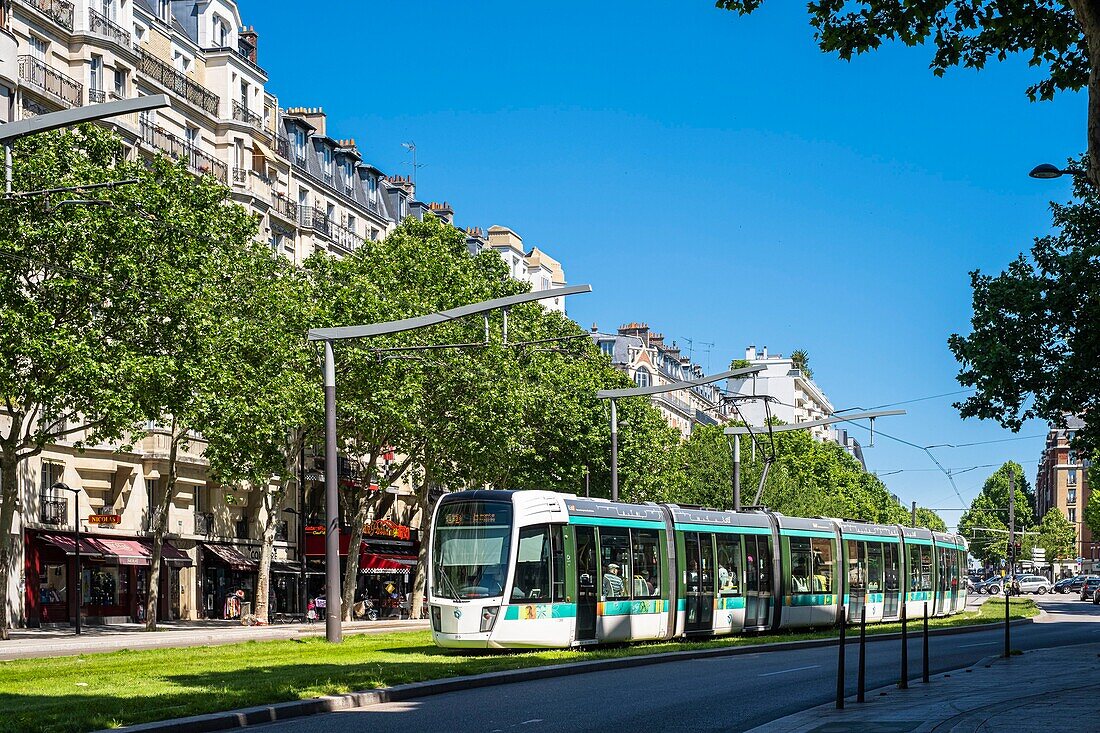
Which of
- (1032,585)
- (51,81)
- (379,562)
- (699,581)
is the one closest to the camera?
(699,581)

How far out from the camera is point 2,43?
151 ft

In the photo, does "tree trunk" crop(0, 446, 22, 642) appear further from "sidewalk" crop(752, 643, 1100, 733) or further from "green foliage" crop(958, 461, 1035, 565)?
"green foliage" crop(958, 461, 1035, 565)

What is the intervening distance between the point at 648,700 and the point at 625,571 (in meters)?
11.7

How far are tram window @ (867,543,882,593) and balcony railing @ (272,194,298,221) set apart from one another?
33.2 meters

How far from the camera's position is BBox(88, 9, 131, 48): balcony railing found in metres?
51.3

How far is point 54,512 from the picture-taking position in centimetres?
4884

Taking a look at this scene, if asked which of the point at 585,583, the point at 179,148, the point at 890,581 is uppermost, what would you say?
the point at 179,148

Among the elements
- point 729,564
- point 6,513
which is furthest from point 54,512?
point 729,564

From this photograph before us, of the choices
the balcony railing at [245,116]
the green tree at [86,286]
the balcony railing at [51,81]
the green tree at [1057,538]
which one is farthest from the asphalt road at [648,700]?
the green tree at [1057,538]

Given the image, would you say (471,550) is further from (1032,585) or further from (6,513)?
(1032,585)

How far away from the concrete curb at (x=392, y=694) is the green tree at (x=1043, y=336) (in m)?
7.20

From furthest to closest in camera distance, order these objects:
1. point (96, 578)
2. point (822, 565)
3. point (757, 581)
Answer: point (96, 578) < point (822, 565) < point (757, 581)

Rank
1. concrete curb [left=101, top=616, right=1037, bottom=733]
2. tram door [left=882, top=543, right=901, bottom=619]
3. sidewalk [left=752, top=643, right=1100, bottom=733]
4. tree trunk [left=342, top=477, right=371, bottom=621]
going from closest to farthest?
sidewalk [left=752, top=643, right=1100, bottom=733] → concrete curb [left=101, top=616, right=1037, bottom=733] → tram door [left=882, top=543, right=901, bottom=619] → tree trunk [left=342, top=477, right=371, bottom=621]

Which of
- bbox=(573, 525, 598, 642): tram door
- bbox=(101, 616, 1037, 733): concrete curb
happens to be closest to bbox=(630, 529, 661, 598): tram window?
bbox=(573, 525, 598, 642): tram door
